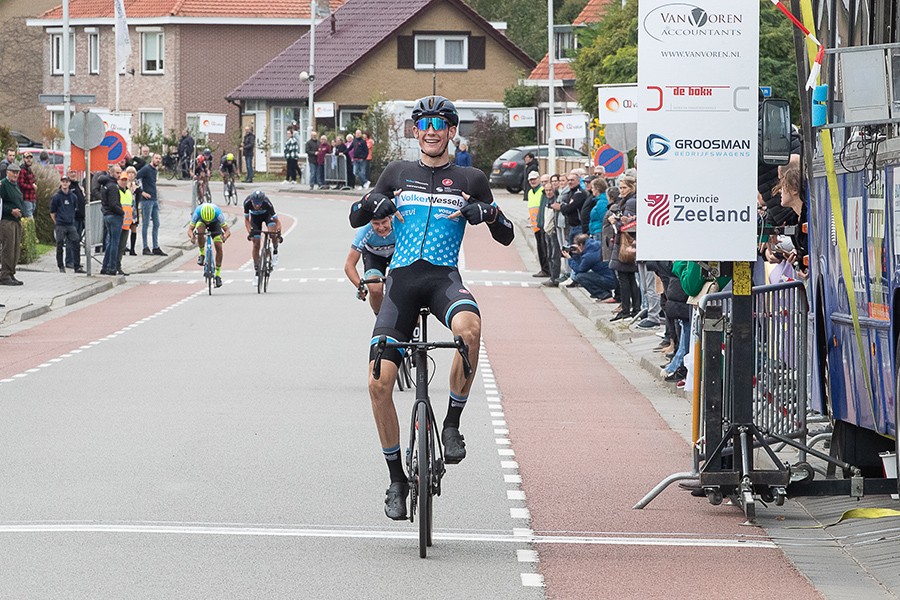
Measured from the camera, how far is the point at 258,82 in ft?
244

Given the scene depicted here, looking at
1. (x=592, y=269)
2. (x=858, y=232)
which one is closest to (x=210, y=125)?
(x=592, y=269)

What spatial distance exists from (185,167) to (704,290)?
186 feet

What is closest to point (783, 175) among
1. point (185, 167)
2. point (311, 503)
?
point (311, 503)

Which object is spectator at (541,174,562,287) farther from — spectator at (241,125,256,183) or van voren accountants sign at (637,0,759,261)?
spectator at (241,125,256,183)

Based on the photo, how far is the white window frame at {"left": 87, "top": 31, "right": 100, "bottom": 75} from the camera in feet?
270

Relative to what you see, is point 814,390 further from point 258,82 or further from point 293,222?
point 258,82

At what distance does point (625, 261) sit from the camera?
77.0 ft

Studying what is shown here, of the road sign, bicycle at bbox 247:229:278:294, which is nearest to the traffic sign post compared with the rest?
the road sign

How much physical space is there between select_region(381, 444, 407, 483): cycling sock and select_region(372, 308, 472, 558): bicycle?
0.14 meters

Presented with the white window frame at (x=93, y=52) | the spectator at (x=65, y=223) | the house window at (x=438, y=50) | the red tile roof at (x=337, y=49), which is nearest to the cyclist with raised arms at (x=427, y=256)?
the spectator at (x=65, y=223)

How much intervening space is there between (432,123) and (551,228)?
23.5 metres

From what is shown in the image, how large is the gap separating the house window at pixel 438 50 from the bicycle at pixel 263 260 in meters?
45.2

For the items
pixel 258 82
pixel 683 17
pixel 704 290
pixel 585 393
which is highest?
pixel 258 82

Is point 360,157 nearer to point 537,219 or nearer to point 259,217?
point 537,219
